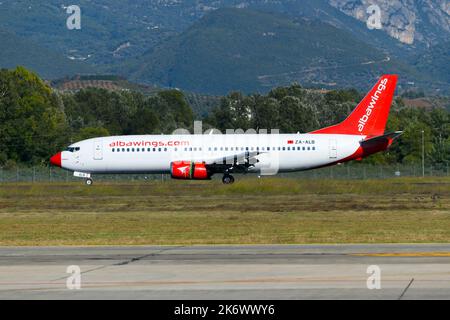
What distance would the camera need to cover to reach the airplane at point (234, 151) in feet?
229

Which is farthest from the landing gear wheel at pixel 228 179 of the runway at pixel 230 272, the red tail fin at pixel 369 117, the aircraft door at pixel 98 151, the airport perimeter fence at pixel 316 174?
the runway at pixel 230 272

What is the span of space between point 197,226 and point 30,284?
17.1 metres

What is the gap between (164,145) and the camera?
2763 inches

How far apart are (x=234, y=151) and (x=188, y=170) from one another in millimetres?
3425

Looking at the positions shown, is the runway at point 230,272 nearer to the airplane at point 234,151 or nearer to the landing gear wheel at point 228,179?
the landing gear wheel at point 228,179

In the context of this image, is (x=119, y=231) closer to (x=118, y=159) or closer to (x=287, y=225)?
(x=287, y=225)

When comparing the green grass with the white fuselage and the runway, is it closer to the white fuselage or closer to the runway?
the white fuselage

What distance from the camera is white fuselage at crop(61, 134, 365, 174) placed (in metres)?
70.1

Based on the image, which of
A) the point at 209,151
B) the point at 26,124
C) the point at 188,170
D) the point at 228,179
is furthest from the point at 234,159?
the point at 26,124

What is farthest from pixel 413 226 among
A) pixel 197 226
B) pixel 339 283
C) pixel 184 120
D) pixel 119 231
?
pixel 184 120

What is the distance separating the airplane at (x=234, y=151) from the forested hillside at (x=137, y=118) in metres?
29.8

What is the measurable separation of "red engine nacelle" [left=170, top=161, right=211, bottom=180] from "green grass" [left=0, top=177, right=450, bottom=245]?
0.71m

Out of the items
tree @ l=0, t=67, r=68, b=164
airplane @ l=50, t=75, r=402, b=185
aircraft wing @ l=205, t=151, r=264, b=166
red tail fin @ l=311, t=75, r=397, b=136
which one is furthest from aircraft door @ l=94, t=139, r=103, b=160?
tree @ l=0, t=67, r=68, b=164

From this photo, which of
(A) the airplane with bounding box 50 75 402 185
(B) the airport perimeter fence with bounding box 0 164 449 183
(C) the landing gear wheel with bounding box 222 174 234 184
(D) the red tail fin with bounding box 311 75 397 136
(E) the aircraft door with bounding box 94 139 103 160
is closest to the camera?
(C) the landing gear wheel with bounding box 222 174 234 184
